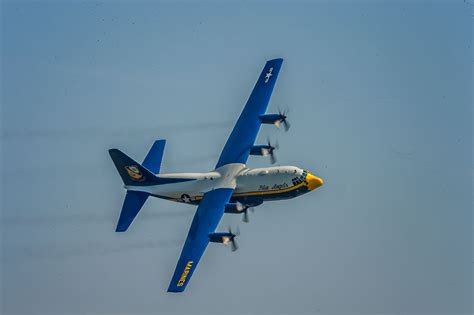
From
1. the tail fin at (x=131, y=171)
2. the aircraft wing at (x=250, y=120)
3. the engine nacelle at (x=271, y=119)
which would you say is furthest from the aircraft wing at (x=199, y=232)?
the engine nacelle at (x=271, y=119)

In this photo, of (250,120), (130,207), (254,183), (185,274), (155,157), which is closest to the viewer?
(185,274)

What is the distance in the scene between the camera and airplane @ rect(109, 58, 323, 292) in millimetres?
99438

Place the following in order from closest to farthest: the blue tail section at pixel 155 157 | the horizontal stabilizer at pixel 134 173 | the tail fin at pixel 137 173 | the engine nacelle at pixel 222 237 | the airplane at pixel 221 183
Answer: the engine nacelle at pixel 222 237
the airplane at pixel 221 183
the tail fin at pixel 137 173
the horizontal stabilizer at pixel 134 173
the blue tail section at pixel 155 157

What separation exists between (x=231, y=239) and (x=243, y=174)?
30.9 ft

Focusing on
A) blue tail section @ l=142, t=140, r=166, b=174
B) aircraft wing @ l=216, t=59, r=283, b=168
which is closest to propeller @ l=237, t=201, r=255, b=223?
aircraft wing @ l=216, t=59, r=283, b=168

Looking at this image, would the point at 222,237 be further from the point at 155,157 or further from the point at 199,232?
the point at 155,157

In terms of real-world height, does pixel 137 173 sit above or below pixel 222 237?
above

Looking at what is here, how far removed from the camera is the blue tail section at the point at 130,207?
333 ft

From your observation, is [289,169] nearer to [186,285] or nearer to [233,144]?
[233,144]

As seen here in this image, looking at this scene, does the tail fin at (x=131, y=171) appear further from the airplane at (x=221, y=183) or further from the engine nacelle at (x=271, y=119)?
the engine nacelle at (x=271, y=119)

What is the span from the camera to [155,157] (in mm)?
107312

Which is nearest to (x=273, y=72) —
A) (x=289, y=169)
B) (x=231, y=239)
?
(x=289, y=169)

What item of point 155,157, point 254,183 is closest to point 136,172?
point 155,157

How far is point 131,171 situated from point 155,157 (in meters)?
3.41
